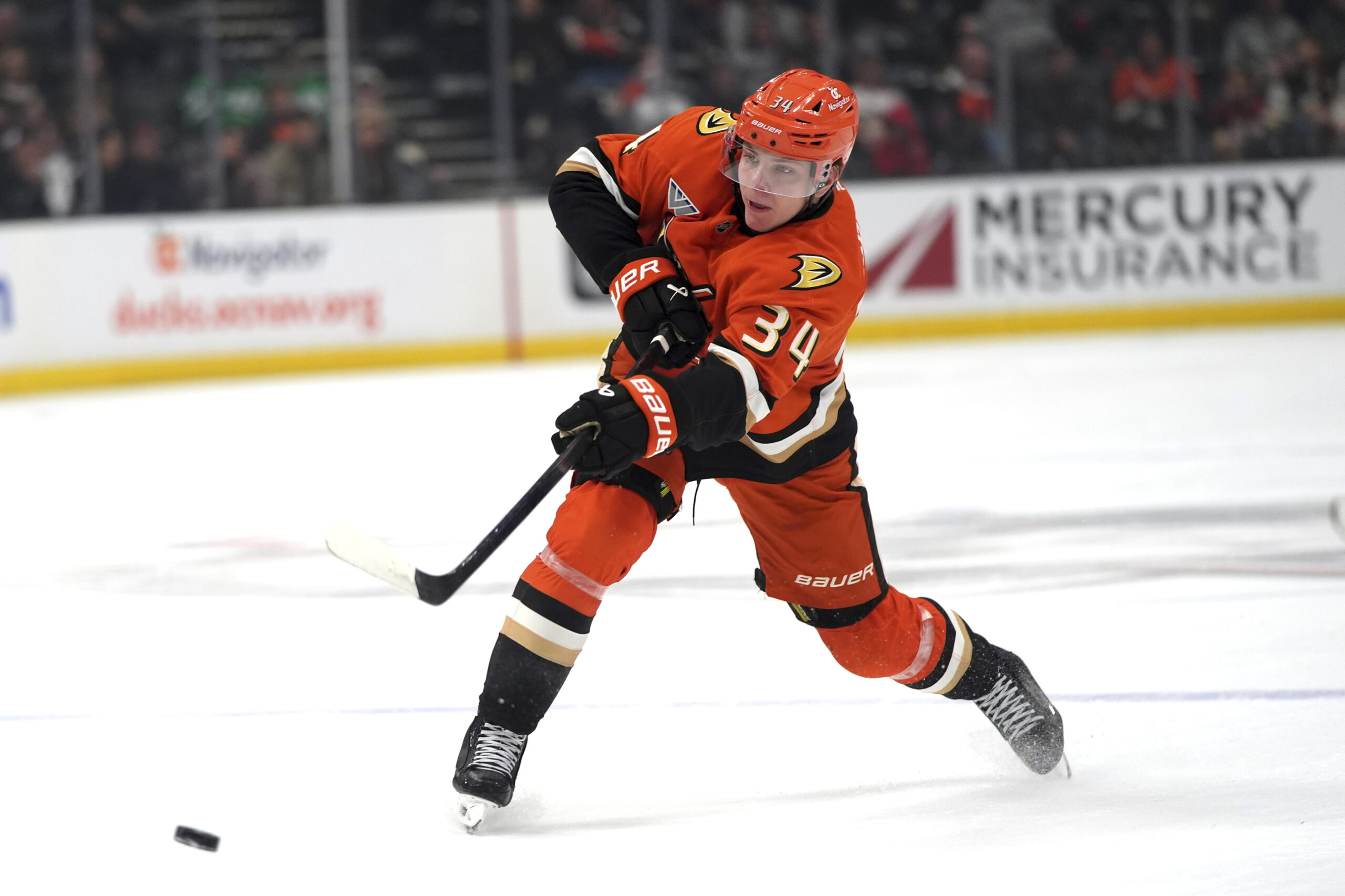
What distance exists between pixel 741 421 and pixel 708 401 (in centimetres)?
8

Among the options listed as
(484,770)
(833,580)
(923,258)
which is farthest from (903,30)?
(484,770)

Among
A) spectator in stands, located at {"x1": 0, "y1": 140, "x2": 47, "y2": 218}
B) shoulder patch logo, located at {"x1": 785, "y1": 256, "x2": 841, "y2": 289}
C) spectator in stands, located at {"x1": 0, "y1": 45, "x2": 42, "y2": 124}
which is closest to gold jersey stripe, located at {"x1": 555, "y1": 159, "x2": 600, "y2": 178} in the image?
shoulder patch logo, located at {"x1": 785, "y1": 256, "x2": 841, "y2": 289}

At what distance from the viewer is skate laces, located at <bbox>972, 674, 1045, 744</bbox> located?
2531mm

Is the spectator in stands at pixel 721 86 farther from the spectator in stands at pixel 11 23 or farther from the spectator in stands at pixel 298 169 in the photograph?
the spectator in stands at pixel 11 23

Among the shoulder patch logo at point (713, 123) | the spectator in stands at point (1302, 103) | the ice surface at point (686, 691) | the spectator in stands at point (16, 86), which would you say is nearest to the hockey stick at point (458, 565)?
the ice surface at point (686, 691)

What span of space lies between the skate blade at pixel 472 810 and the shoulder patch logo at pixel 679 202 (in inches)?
36.7

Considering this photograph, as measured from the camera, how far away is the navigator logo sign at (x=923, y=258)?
30.9 ft

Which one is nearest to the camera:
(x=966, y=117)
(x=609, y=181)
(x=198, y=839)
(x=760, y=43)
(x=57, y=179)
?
(x=198, y=839)

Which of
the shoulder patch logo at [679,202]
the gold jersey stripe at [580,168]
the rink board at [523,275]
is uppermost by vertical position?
the gold jersey stripe at [580,168]

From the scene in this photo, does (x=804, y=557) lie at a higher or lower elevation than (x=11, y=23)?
lower

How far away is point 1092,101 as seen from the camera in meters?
9.93

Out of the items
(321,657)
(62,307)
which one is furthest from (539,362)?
(321,657)

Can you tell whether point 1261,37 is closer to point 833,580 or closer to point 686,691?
point 686,691

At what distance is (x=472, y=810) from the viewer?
225cm
